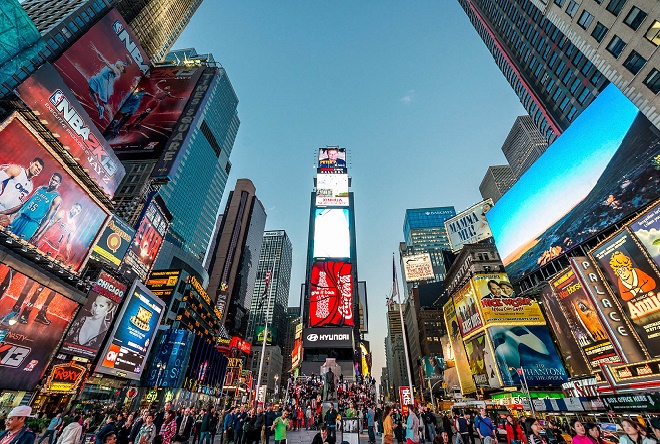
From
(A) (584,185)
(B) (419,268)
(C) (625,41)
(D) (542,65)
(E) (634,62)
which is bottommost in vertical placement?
(A) (584,185)

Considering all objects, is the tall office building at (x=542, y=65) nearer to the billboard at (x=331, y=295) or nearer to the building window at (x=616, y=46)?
the building window at (x=616, y=46)

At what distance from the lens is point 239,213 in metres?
155

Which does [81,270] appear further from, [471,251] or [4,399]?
[471,251]

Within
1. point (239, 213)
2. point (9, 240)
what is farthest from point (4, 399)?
point (239, 213)

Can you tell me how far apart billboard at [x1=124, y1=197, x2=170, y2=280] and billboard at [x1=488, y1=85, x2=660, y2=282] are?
160ft

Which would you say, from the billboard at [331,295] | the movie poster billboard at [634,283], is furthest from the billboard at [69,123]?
the movie poster billboard at [634,283]

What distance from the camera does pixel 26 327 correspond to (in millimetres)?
22688

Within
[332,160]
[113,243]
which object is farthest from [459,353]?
[113,243]

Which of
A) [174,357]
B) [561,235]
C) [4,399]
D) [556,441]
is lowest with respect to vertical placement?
[556,441]

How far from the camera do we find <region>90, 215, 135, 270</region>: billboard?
30031mm

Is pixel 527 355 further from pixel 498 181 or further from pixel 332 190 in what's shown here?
pixel 498 181

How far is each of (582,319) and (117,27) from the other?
62.4 metres

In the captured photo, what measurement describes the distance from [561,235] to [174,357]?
6218 cm

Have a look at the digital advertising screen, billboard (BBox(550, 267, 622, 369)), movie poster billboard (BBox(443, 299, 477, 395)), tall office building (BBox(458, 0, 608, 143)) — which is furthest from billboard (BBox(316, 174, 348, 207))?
tall office building (BBox(458, 0, 608, 143))
